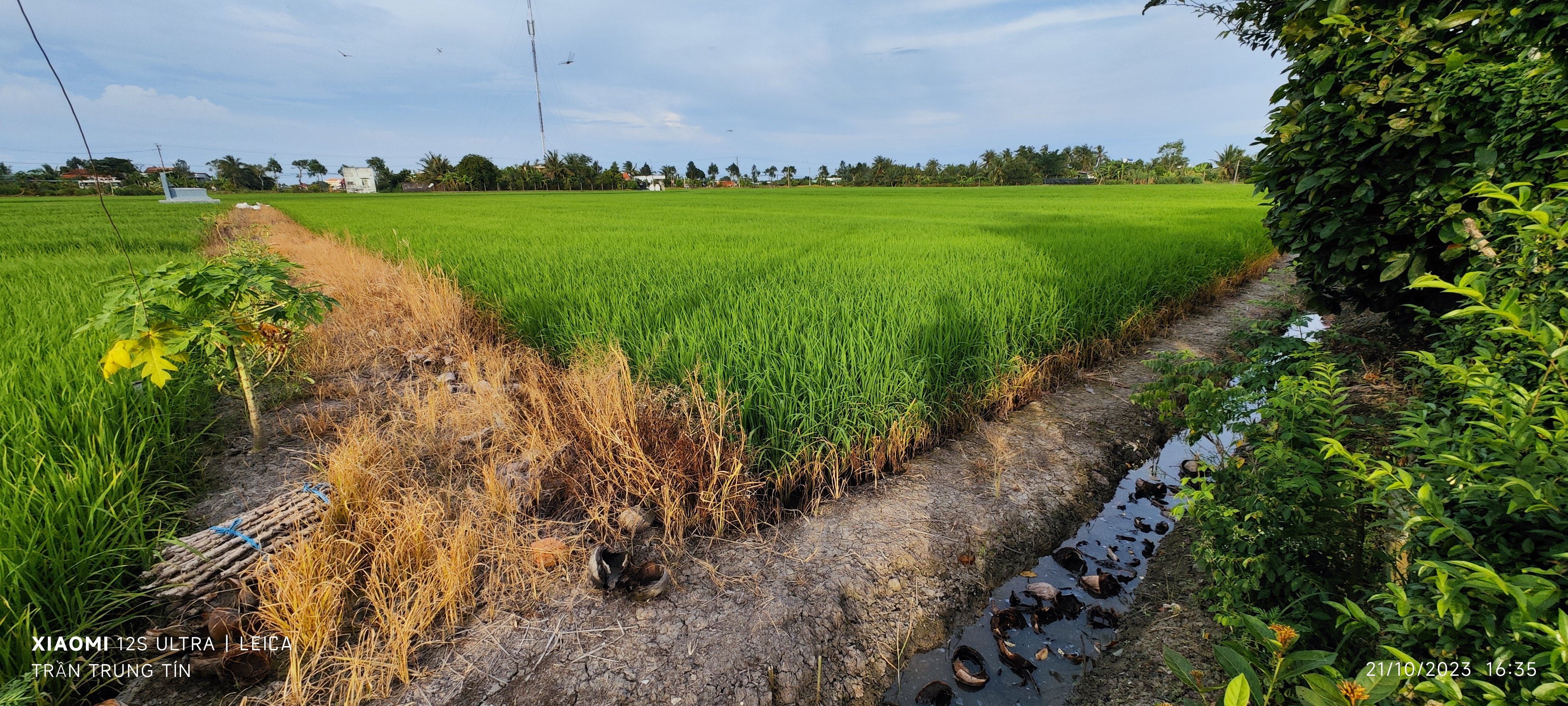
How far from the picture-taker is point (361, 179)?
70812mm

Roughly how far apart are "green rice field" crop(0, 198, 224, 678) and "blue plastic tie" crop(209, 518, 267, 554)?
16 centimetres

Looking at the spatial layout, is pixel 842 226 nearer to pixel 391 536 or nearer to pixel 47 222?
pixel 391 536

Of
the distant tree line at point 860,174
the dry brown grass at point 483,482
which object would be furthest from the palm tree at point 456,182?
the dry brown grass at point 483,482

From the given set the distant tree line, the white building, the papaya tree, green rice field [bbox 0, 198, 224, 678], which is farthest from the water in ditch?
the white building

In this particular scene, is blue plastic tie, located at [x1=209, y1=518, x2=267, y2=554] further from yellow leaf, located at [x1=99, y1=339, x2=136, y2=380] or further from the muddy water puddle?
the muddy water puddle

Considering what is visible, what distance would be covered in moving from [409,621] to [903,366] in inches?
89.0

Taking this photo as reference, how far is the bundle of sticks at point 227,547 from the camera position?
1.67 metres

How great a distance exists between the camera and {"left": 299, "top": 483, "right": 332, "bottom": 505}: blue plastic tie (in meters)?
2.00

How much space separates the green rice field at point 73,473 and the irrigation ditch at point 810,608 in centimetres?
26

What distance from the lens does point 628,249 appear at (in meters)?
7.16

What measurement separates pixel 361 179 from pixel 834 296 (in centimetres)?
8751

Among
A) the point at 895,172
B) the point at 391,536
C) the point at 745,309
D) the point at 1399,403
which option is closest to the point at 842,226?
the point at 745,309

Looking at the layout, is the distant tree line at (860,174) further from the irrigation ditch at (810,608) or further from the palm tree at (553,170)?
the irrigation ditch at (810,608)

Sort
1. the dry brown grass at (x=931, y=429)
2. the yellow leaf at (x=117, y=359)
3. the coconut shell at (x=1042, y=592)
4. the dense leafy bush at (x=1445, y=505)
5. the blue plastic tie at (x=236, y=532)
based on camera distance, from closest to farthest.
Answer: the dense leafy bush at (x=1445, y=505)
the blue plastic tie at (x=236, y=532)
the yellow leaf at (x=117, y=359)
the coconut shell at (x=1042, y=592)
the dry brown grass at (x=931, y=429)
